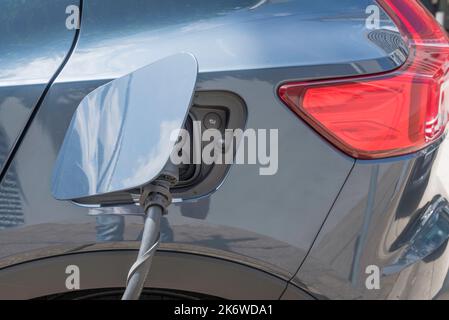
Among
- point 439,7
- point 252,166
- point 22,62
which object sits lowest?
point 252,166

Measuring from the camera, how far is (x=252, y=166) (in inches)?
59.4

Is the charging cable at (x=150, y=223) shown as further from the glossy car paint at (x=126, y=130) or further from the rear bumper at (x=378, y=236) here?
the rear bumper at (x=378, y=236)

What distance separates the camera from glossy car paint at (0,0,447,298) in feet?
4.95

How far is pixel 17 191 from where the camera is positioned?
1.56 metres

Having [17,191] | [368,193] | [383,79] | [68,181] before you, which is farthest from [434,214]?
[17,191]

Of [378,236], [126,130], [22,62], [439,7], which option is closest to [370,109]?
Result: [378,236]

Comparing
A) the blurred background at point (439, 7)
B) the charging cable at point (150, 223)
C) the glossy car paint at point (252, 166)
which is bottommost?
the charging cable at point (150, 223)

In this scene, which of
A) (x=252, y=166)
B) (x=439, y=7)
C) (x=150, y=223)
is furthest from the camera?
(x=439, y=7)

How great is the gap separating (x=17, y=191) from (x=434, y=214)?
0.99m

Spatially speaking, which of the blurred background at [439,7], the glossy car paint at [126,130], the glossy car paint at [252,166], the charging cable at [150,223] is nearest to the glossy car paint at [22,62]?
the glossy car paint at [252,166]

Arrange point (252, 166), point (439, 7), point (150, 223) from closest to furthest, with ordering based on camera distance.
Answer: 1. point (150, 223)
2. point (252, 166)
3. point (439, 7)

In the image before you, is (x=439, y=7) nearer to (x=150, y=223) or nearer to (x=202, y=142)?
(x=202, y=142)

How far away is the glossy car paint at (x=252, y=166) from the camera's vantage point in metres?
1.51

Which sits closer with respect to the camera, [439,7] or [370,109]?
[370,109]
